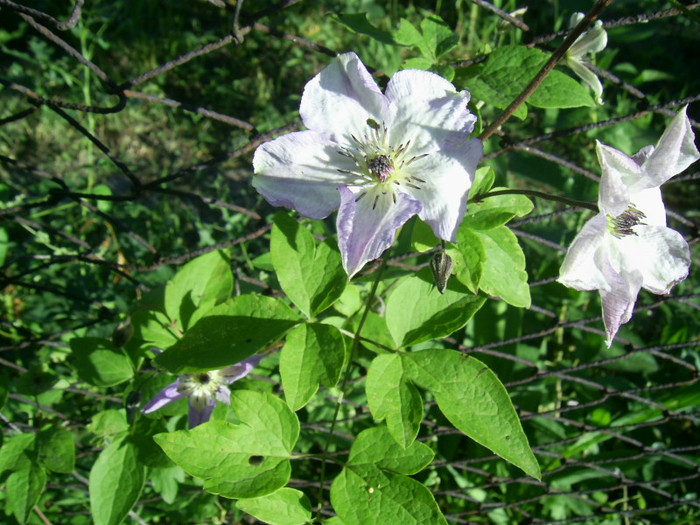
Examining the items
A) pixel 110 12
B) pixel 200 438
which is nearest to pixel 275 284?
pixel 200 438

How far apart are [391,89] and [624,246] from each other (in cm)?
46

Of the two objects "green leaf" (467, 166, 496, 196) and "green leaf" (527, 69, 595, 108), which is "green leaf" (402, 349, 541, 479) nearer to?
"green leaf" (467, 166, 496, 196)

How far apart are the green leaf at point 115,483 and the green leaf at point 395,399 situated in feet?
1.89

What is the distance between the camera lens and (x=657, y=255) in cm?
97

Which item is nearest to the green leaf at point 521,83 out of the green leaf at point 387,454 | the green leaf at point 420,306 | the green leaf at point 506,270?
the green leaf at point 506,270

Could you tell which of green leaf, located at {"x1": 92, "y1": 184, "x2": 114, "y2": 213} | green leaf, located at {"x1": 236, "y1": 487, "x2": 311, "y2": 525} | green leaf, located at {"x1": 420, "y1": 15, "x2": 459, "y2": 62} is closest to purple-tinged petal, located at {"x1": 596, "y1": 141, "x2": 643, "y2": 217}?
green leaf, located at {"x1": 420, "y1": 15, "x2": 459, "y2": 62}

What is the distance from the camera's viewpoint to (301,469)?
2.16m

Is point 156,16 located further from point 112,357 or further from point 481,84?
point 481,84

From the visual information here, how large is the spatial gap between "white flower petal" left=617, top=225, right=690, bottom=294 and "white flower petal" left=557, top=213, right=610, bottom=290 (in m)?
0.07

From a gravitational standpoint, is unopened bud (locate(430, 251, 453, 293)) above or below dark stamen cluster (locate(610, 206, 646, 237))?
below

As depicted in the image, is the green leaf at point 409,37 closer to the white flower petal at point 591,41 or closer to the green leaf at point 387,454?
the white flower petal at point 591,41

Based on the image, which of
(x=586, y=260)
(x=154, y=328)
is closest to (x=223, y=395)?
(x=154, y=328)

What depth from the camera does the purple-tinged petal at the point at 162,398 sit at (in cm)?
123

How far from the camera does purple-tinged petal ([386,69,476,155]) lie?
35.3 inches
